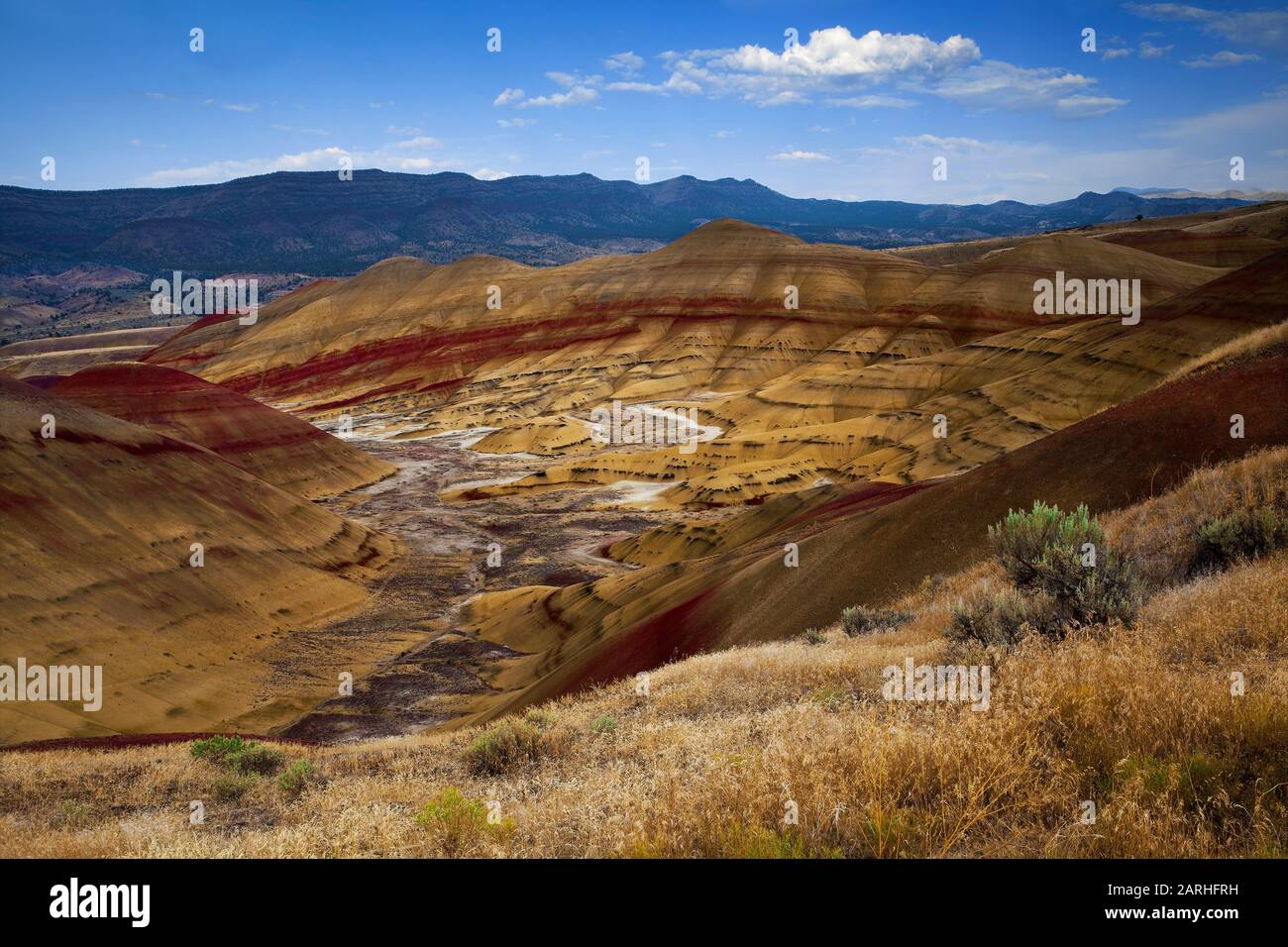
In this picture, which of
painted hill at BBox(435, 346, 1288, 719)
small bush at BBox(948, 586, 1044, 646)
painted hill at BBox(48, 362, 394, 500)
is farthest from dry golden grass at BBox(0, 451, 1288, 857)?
painted hill at BBox(48, 362, 394, 500)

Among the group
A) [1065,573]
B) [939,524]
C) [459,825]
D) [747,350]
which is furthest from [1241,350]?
[747,350]

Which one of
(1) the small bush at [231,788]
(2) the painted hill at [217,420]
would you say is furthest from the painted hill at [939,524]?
(2) the painted hill at [217,420]

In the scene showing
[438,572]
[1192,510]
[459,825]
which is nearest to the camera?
[459,825]

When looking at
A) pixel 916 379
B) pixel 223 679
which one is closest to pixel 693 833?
pixel 223 679

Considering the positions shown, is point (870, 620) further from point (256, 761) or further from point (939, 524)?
point (256, 761)

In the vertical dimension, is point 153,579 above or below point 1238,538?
below
